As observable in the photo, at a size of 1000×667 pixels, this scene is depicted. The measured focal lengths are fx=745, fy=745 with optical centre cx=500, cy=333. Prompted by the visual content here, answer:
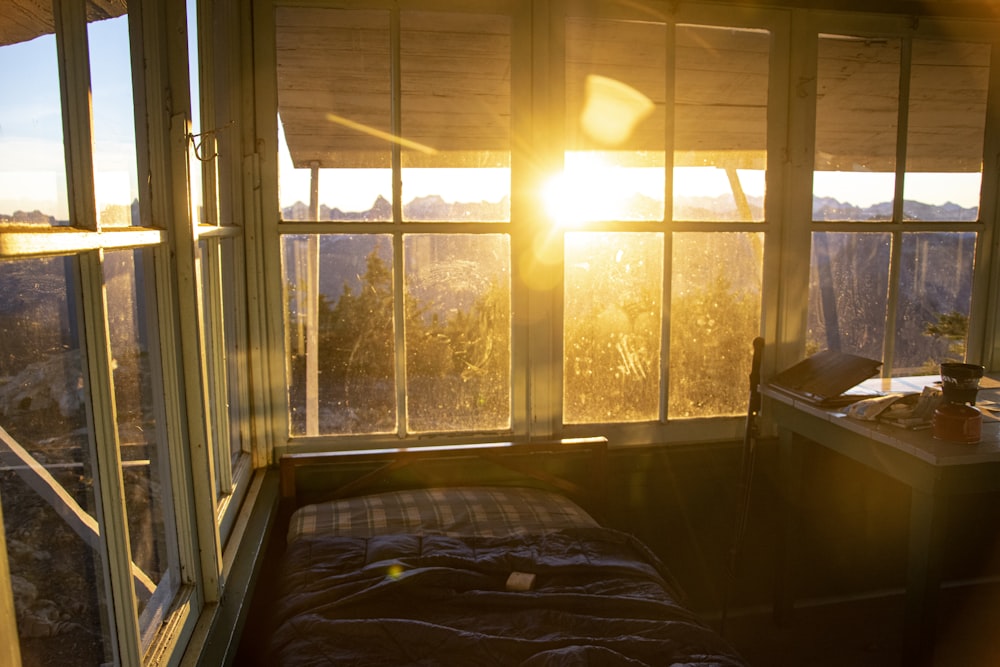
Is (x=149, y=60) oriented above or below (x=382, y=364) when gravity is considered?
above

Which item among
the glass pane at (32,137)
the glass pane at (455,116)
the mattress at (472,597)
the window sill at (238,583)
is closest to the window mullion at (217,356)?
the window sill at (238,583)

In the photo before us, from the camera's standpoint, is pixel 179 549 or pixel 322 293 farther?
pixel 322 293

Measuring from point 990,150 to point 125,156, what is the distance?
10.6 ft

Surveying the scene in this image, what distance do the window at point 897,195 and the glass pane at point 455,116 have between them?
1.25 meters

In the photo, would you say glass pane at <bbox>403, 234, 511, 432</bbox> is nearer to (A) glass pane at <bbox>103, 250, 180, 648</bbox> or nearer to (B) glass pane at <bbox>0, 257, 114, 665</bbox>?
(A) glass pane at <bbox>103, 250, 180, 648</bbox>

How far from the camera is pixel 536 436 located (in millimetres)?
2762

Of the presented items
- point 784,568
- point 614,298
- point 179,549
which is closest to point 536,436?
point 614,298

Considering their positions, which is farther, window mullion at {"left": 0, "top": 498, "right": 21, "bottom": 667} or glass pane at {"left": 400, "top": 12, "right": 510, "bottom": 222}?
glass pane at {"left": 400, "top": 12, "right": 510, "bottom": 222}

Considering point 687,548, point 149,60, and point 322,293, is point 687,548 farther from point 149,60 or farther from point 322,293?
point 149,60

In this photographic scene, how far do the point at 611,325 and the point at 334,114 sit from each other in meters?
1.25

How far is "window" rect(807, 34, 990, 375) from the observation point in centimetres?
289

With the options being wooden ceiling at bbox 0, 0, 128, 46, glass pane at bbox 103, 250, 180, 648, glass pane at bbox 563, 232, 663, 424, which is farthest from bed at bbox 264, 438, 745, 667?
wooden ceiling at bbox 0, 0, 128, 46

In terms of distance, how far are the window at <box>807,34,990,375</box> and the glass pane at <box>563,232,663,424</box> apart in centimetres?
69

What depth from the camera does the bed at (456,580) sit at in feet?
5.23
